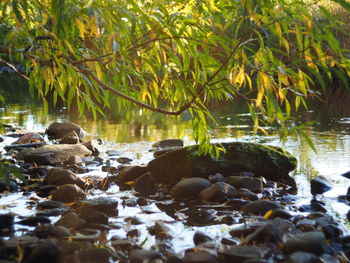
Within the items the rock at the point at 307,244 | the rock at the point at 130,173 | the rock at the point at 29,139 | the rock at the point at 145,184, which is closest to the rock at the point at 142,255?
the rock at the point at 307,244

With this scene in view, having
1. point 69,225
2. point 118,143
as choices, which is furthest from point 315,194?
point 118,143

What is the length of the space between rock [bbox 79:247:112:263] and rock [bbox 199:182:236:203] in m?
1.39

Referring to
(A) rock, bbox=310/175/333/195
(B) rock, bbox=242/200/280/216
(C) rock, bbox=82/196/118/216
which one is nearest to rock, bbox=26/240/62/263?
(C) rock, bbox=82/196/118/216

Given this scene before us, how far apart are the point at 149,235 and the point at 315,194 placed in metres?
1.69

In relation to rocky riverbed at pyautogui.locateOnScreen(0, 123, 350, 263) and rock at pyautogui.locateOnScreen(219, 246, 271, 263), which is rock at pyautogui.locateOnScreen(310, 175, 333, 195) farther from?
rock at pyautogui.locateOnScreen(219, 246, 271, 263)

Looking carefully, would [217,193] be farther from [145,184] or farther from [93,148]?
[93,148]

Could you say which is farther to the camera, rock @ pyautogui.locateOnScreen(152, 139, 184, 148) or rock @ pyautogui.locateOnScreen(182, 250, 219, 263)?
rock @ pyautogui.locateOnScreen(152, 139, 184, 148)

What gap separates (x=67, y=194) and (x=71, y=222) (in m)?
0.76

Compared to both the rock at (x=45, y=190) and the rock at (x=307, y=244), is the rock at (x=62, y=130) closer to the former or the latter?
the rock at (x=45, y=190)

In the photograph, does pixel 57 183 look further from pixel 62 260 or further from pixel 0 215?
pixel 62 260

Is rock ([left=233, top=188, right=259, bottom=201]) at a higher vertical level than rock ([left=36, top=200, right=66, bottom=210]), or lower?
higher

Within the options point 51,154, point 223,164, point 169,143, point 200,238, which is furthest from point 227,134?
point 200,238

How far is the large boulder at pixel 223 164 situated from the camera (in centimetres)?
468

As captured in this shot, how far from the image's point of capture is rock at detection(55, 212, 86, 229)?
3.15 m
